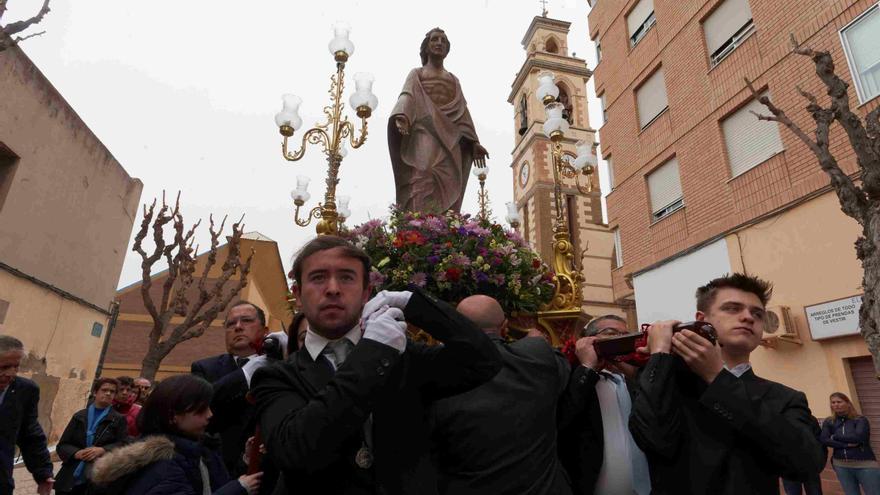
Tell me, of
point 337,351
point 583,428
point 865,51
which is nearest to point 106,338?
point 583,428

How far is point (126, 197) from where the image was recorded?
17203mm

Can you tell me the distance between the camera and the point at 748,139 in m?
11.5

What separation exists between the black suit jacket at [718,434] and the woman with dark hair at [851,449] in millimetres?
6517

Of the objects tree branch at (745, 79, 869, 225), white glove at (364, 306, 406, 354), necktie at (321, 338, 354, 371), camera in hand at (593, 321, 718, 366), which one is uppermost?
tree branch at (745, 79, 869, 225)

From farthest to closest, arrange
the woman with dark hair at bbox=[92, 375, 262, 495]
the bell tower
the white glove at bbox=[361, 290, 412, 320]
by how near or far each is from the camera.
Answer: the bell tower
the woman with dark hair at bbox=[92, 375, 262, 495]
the white glove at bbox=[361, 290, 412, 320]

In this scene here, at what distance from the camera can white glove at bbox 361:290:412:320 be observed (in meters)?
1.61

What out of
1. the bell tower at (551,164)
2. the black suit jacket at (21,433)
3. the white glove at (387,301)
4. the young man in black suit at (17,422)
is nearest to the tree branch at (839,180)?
the white glove at (387,301)

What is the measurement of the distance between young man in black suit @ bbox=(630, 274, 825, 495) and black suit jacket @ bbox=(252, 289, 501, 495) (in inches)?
29.3

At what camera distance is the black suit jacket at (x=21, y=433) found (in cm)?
400

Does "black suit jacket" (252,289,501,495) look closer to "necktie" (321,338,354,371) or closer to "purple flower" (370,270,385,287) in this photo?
"necktie" (321,338,354,371)

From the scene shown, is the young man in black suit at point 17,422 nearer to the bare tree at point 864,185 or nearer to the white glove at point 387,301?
the white glove at point 387,301

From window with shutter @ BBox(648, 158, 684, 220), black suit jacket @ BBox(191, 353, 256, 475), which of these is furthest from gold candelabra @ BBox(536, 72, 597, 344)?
window with shutter @ BBox(648, 158, 684, 220)

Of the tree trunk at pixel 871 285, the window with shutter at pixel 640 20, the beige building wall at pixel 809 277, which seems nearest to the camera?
the tree trunk at pixel 871 285

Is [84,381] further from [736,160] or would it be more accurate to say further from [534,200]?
[534,200]
